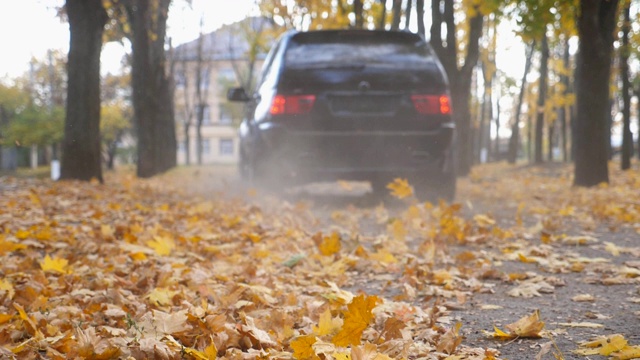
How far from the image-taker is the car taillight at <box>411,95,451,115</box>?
26.3 ft

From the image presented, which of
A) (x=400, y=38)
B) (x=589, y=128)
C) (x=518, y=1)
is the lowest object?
(x=589, y=128)

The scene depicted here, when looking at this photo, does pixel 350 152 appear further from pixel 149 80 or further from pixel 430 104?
pixel 149 80

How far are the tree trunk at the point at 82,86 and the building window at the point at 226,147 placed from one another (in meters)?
75.8

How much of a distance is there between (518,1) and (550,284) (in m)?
9.54

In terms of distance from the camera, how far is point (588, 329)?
10.5ft

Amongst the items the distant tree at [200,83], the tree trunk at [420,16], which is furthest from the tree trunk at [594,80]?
the distant tree at [200,83]

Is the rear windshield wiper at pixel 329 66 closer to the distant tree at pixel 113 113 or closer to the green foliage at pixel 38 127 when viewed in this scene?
the green foliage at pixel 38 127

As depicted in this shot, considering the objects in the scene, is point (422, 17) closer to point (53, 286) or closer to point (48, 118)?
point (53, 286)

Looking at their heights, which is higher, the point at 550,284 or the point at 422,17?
the point at 422,17

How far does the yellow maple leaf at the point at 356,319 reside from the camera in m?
2.58

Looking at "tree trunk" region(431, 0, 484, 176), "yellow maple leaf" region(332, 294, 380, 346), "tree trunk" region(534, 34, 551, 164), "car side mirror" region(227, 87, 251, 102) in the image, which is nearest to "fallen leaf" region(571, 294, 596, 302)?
"yellow maple leaf" region(332, 294, 380, 346)

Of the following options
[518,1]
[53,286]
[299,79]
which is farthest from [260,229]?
[518,1]

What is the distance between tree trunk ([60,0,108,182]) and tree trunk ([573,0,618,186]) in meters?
7.74

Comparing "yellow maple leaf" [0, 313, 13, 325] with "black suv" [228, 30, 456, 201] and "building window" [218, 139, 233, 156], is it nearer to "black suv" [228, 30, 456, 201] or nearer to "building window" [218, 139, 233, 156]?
"black suv" [228, 30, 456, 201]
